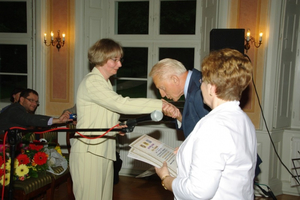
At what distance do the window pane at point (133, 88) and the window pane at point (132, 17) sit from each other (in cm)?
83

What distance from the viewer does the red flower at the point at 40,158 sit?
10.3 feet

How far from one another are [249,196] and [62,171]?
8.78 ft

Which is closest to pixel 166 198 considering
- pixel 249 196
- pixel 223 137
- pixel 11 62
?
pixel 249 196

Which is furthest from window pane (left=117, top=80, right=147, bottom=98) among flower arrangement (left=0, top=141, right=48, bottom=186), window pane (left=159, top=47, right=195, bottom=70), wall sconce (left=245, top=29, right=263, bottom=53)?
flower arrangement (left=0, top=141, right=48, bottom=186)

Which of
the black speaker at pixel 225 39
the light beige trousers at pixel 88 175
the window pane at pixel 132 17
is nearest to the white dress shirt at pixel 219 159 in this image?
the light beige trousers at pixel 88 175

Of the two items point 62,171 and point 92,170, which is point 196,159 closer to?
point 92,170

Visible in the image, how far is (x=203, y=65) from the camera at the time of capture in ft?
4.10

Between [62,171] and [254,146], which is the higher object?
[254,146]

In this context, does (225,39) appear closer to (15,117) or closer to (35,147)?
(35,147)

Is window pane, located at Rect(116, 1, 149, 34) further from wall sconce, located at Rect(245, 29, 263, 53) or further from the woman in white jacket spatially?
the woman in white jacket

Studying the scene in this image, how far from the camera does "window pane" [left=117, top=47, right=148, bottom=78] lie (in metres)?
4.99

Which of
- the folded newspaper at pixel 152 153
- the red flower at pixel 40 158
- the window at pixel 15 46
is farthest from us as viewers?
the window at pixel 15 46

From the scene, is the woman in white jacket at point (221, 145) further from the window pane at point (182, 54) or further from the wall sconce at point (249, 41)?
the window pane at point (182, 54)

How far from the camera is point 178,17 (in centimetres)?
482
